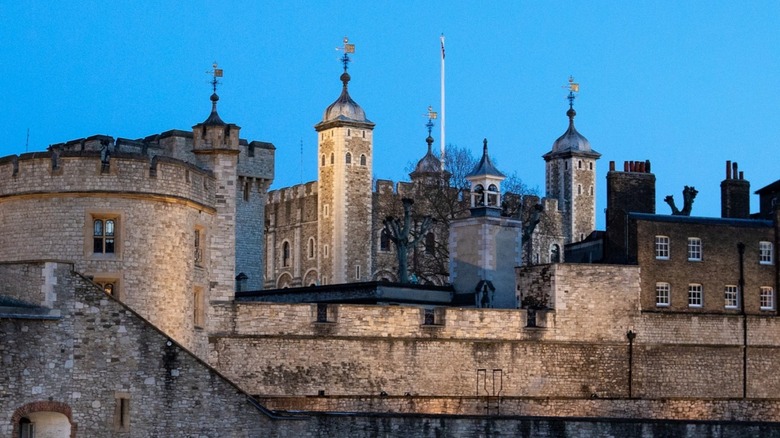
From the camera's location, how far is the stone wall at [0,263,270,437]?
1368 inches

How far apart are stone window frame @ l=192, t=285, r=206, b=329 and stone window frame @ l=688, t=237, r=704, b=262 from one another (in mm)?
15216

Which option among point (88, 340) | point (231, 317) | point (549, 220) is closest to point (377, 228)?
point (549, 220)

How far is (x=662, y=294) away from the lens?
50625 millimetres

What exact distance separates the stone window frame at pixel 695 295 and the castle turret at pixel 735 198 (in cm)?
563

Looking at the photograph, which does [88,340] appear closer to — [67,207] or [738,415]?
[67,207]

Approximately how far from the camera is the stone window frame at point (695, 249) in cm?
5125

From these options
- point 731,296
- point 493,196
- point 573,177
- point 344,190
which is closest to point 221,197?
point 493,196

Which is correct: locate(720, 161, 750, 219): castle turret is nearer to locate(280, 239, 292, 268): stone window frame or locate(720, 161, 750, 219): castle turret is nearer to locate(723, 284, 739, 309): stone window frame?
locate(723, 284, 739, 309): stone window frame

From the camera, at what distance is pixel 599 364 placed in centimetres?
4866

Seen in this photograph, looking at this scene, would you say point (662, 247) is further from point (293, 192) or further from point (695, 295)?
point (293, 192)

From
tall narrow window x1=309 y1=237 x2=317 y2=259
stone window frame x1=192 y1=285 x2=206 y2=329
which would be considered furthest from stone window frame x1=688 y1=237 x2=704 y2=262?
tall narrow window x1=309 y1=237 x2=317 y2=259

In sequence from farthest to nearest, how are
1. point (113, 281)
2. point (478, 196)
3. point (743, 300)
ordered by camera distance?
point (478, 196), point (743, 300), point (113, 281)

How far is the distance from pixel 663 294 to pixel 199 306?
14.4 metres

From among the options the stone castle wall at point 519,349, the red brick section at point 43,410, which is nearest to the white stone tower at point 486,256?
the stone castle wall at point 519,349
